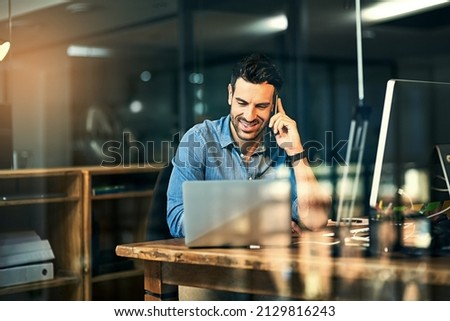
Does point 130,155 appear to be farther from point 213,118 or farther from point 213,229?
point 213,229

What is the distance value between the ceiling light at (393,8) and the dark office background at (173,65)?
0.8 inches

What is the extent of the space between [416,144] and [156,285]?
1.12 metres

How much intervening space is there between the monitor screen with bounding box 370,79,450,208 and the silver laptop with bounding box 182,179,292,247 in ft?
1.56

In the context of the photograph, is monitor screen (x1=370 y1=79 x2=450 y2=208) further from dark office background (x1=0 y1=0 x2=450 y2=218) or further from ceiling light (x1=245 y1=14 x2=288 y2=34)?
ceiling light (x1=245 y1=14 x2=288 y2=34)

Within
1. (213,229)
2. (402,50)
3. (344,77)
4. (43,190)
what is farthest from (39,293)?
(402,50)

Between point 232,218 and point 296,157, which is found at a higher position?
point 296,157

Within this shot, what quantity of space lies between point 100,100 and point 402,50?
1.40m

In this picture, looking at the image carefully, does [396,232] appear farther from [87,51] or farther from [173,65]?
[87,51]

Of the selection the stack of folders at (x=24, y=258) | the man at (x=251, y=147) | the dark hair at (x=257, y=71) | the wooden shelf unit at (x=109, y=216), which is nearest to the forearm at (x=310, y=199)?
the man at (x=251, y=147)

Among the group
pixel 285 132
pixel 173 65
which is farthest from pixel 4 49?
pixel 285 132
